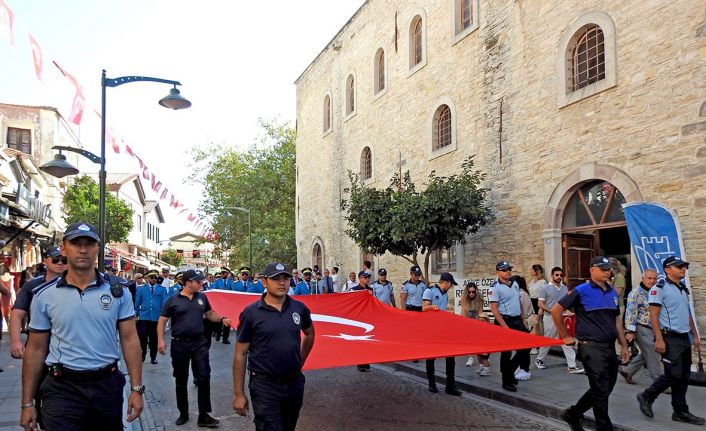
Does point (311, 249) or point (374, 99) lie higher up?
point (374, 99)

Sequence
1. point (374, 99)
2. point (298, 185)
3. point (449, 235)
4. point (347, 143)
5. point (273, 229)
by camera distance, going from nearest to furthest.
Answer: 1. point (449, 235)
2. point (374, 99)
3. point (347, 143)
4. point (298, 185)
5. point (273, 229)

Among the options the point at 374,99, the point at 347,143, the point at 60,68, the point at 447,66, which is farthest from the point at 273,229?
the point at 60,68

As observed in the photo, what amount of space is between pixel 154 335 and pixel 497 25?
35.5 feet

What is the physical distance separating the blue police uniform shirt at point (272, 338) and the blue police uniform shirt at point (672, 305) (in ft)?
14.5

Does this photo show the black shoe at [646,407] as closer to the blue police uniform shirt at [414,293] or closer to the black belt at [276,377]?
the black belt at [276,377]

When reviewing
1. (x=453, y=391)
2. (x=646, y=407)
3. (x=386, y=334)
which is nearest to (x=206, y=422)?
(x=386, y=334)

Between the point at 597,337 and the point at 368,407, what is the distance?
3197 mm

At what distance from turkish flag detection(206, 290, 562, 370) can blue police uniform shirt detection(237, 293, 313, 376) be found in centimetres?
141

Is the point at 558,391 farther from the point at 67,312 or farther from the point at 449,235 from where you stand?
the point at 67,312

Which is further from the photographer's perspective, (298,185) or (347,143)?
(298,185)

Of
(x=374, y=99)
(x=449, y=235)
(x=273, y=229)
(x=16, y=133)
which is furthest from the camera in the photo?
(x=273, y=229)

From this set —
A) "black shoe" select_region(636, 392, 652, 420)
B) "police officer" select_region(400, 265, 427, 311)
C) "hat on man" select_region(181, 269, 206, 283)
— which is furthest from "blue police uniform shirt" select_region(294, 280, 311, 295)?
"black shoe" select_region(636, 392, 652, 420)

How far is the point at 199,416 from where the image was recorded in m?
6.87

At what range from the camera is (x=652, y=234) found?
9.88 meters
